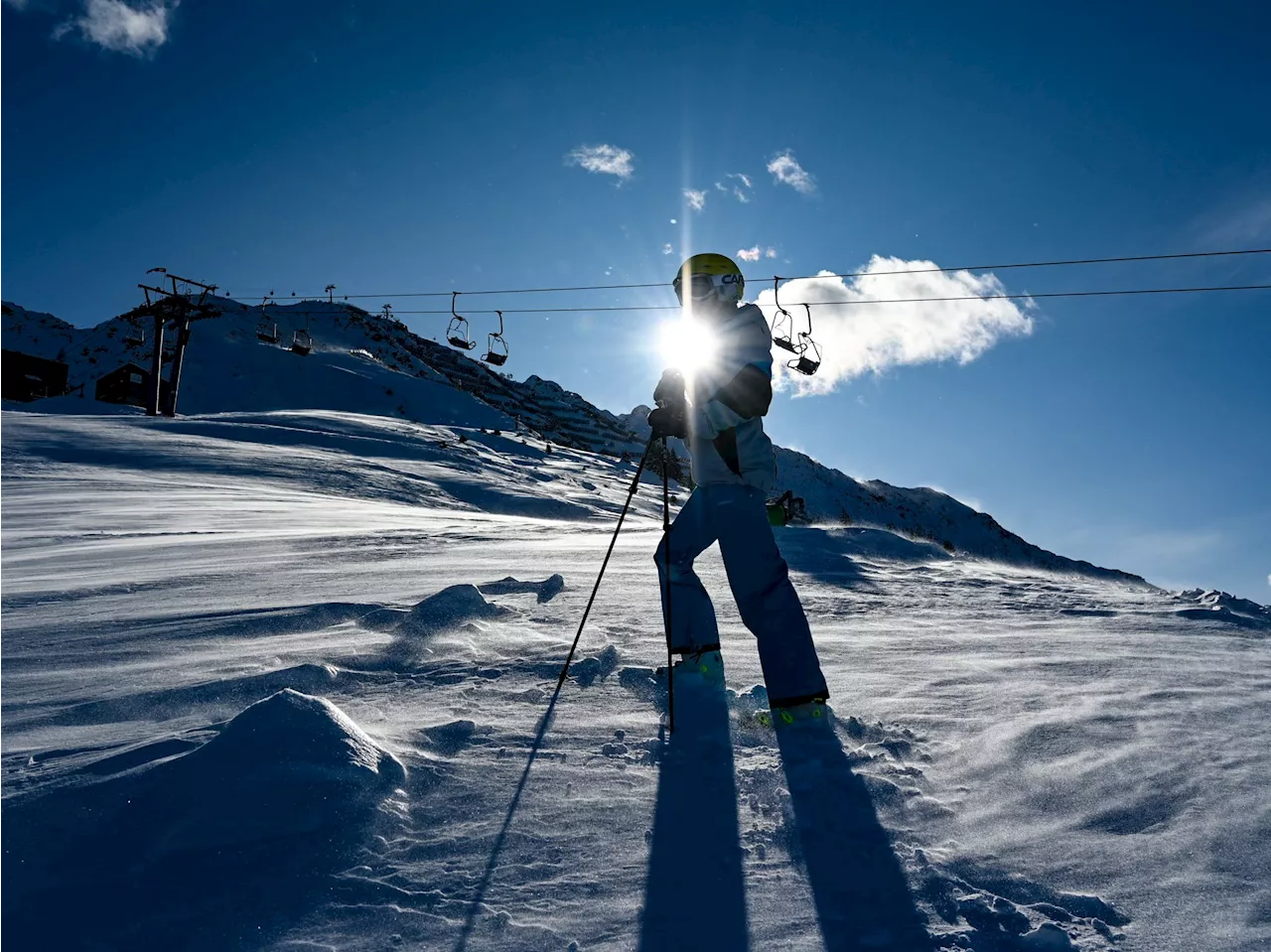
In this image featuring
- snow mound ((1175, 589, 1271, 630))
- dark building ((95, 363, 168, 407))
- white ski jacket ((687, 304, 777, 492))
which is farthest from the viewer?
dark building ((95, 363, 168, 407))

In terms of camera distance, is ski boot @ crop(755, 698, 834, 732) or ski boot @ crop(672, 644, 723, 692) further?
ski boot @ crop(672, 644, 723, 692)

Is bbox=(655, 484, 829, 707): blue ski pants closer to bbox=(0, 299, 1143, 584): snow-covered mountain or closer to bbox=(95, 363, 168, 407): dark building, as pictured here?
bbox=(0, 299, 1143, 584): snow-covered mountain

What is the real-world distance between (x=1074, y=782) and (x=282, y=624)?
3480 mm

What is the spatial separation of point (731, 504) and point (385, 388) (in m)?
50.7

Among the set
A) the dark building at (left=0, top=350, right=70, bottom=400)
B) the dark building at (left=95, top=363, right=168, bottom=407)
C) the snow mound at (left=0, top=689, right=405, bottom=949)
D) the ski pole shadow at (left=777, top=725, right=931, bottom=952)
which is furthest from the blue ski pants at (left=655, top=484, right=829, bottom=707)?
the dark building at (left=0, top=350, right=70, bottom=400)

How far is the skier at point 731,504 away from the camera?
9.27 feet

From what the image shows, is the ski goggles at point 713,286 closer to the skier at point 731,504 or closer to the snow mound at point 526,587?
the skier at point 731,504

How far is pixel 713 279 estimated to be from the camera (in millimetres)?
3369

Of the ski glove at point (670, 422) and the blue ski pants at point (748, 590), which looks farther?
the ski glove at point (670, 422)

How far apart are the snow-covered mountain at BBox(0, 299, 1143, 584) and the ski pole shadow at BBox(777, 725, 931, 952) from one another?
23.8 meters

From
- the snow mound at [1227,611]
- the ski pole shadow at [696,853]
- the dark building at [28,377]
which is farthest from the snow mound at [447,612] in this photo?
the dark building at [28,377]

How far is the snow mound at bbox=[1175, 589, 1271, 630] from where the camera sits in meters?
4.77

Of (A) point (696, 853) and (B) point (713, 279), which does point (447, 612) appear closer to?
(B) point (713, 279)

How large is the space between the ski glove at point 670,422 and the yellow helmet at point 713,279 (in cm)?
53
